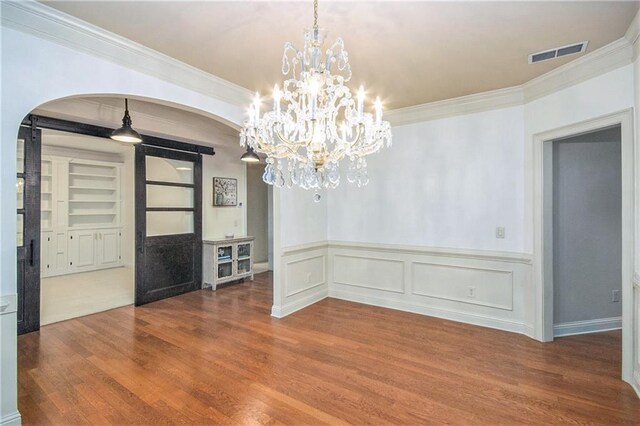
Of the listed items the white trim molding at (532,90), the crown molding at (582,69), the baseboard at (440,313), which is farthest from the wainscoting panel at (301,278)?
the crown molding at (582,69)

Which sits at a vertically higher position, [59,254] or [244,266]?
[59,254]

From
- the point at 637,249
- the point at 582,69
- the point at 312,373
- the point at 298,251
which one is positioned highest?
the point at 582,69

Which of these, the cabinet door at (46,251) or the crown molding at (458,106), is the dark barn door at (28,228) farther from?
the crown molding at (458,106)

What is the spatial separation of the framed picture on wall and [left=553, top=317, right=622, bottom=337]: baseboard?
5.44 metres

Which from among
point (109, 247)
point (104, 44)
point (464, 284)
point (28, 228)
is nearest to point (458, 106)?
point (464, 284)

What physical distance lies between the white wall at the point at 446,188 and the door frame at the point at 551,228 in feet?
0.68

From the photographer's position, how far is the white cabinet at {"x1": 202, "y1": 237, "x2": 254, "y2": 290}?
544 centimetres

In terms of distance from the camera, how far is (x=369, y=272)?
461cm

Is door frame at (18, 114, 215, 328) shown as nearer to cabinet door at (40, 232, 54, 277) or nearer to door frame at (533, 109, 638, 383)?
cabinet door at (40, 232, 54, 277)

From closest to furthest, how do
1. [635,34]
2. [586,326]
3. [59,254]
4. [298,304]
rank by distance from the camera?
[635,34] → [586,326] → [298,304] → [59,254]

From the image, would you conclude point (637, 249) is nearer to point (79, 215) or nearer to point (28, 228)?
point (28, 228)

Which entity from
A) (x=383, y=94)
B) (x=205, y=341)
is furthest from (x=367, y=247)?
(x=205, y=341)

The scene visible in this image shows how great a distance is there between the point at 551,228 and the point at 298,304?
320 cm

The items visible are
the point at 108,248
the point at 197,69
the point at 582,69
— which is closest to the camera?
the point at 582,69
